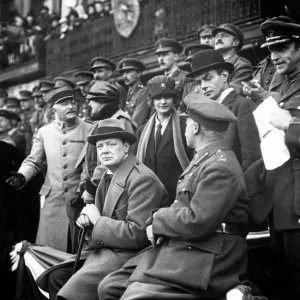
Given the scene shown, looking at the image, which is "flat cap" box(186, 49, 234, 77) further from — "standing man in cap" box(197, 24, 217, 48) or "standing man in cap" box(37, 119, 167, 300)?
"standing man in cap" box(197, 24, 217, 48)

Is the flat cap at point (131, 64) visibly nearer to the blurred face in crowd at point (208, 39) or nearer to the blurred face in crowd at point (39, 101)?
the blurred face in crowd at point (208, 39)

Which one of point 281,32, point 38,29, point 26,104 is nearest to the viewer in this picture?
point 281,32

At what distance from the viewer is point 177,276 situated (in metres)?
3.32

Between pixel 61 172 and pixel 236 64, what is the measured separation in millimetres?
2522

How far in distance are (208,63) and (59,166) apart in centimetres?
255

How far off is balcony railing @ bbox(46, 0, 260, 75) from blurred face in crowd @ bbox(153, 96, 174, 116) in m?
3.90

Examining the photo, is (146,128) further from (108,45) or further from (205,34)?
(108,45)

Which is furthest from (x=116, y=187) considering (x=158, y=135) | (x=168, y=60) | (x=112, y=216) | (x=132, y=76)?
(x=132, y=76)

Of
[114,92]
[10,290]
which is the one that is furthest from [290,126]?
[10,290]

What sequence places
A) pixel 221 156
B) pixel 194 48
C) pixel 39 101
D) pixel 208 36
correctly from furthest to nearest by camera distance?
pixel 39 101 → pixel 208 36 → pixel 194 48 → pixel 221 156

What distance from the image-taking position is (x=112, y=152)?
14.6 feet

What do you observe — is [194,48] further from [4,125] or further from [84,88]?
[4,125]

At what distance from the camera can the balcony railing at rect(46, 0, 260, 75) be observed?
30.4 ft

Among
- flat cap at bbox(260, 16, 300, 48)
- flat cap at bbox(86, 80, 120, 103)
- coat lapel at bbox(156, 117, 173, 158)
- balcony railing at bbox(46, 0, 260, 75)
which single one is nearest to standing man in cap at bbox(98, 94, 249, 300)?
flat cap at bbox(260, 16, 300, 48)
